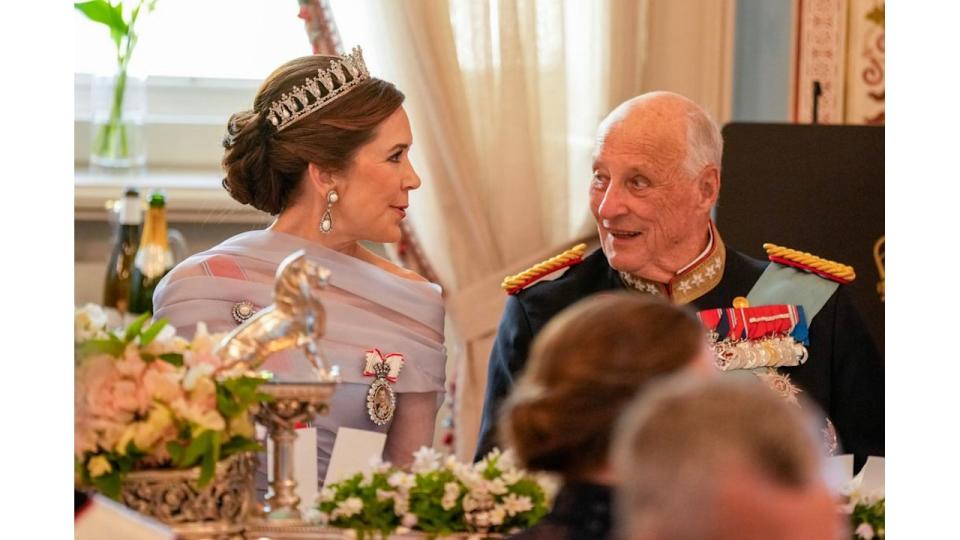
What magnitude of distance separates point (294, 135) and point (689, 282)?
22.0 inches

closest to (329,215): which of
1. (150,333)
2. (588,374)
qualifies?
(150,333)

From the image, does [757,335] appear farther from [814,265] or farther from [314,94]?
[314,94]

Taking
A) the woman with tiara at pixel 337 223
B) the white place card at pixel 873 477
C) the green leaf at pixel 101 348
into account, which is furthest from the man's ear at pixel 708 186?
the green leaf at pixel 101 348

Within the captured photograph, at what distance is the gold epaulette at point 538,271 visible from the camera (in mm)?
1948

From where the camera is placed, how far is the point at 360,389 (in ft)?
5.96

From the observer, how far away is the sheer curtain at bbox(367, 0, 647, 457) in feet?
7.88

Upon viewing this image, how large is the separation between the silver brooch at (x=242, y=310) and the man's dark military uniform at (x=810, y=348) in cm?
32

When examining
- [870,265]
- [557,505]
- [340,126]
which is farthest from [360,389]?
[870,265]

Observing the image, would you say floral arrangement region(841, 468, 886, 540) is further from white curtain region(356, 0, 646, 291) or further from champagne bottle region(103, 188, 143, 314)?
white curtain region(356, 0, 646, 291)

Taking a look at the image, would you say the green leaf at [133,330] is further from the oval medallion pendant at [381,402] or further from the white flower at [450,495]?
the oval medallion pendant at [381,402]
